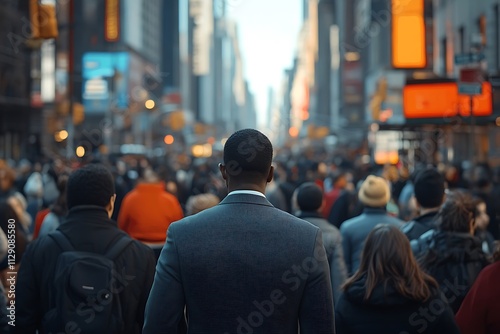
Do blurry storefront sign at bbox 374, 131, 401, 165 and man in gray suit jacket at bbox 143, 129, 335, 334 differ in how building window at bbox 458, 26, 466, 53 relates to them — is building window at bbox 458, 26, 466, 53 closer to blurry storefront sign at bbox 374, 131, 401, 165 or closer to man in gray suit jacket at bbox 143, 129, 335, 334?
blurry storefront sign at bbox 374, 131, 401, 165

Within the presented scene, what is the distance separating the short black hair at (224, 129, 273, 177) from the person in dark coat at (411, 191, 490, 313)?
2921mm

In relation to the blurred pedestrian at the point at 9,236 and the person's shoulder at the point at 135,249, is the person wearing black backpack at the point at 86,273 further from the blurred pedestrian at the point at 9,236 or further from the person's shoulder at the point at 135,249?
the blurred pedestrian at the point at 9,236

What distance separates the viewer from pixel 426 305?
17.8ft

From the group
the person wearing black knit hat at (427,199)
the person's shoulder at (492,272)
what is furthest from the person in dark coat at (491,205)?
the person's shoulder at (492,272)

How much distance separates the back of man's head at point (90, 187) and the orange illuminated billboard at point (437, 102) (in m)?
24.3

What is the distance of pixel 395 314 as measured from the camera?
5445 mm

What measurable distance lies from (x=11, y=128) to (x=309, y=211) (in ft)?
163

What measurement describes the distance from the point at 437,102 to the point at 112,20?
76.6 m

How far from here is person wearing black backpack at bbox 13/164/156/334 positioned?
520 cm

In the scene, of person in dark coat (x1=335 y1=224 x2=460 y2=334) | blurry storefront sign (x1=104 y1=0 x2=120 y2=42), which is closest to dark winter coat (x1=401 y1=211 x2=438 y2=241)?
person in dark coat (x1=335 y1=224 x2=460 y2=334)

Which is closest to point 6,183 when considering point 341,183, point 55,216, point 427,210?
point 55,216

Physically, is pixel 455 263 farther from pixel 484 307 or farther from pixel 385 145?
pixel 385 145

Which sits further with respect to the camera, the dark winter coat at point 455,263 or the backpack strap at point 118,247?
the dark winter coat at point 455,263

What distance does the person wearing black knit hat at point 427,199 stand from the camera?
839 cm
